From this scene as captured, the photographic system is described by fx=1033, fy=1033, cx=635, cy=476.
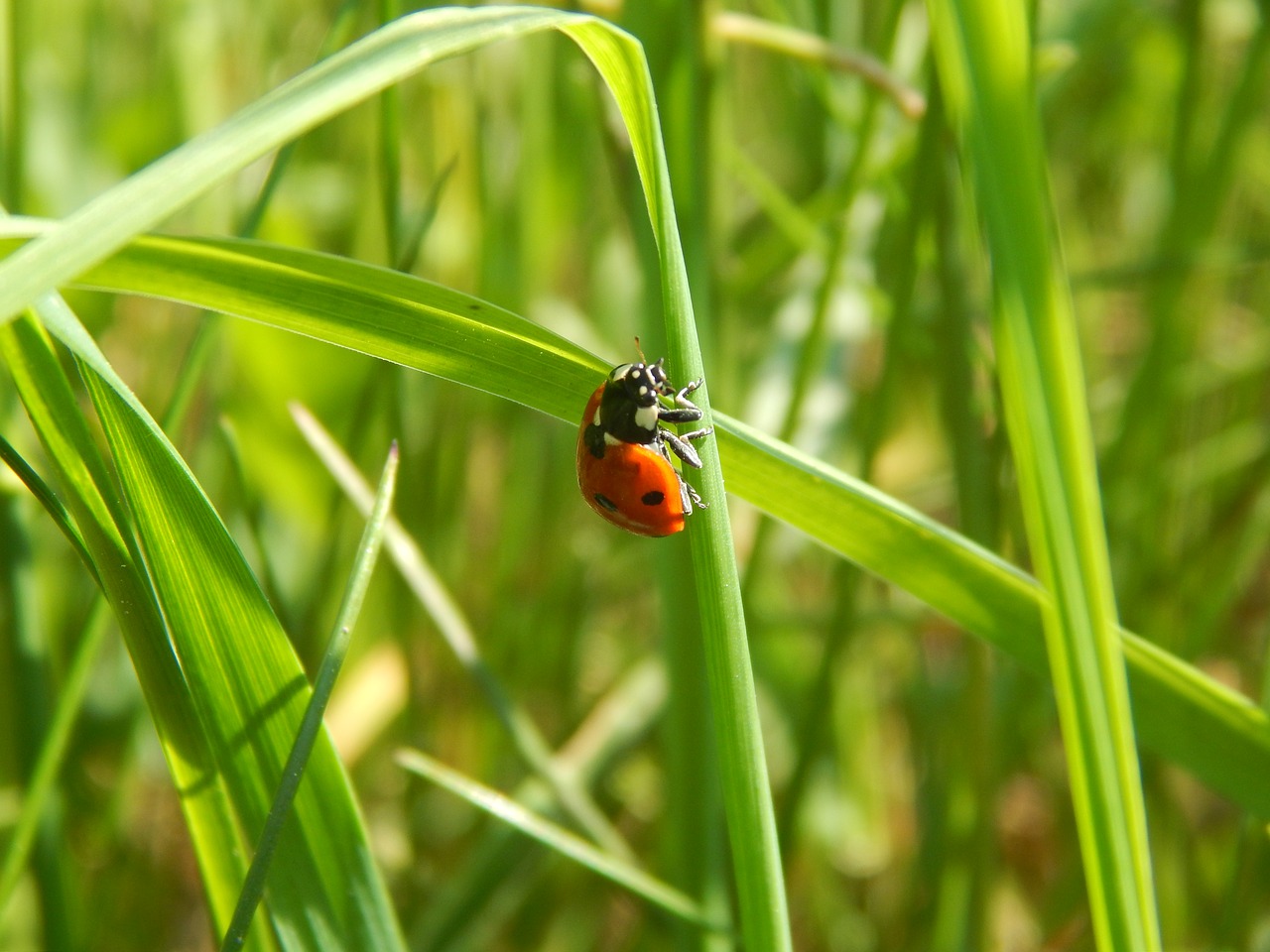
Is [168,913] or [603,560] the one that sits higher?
[603,560]

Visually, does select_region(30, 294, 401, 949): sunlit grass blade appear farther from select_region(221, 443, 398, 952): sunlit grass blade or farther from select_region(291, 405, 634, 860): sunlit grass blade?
select_region(291, 405, 634, 860): sunlit grass blade

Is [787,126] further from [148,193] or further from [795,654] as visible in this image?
[148,193]

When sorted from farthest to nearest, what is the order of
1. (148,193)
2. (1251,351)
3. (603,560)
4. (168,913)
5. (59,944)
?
1. (603,560)
2. (1251,351)
3. (168,913)
4. (59,944)
5. (148,193)

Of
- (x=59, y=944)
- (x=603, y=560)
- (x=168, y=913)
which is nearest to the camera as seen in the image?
(x=59, y=944)

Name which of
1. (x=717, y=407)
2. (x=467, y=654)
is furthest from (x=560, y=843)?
(x=717, y=407)

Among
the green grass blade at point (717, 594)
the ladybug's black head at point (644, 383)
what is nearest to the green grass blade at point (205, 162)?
the green grass blade at point (717, 594)

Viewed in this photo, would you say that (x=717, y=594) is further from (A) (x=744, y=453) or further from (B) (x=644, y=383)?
(B) (x=644, y=383)

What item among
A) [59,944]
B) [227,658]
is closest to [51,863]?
[59,944]

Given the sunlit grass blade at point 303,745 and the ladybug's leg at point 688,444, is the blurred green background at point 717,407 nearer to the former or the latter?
the ladybug's leg at point 688,444
